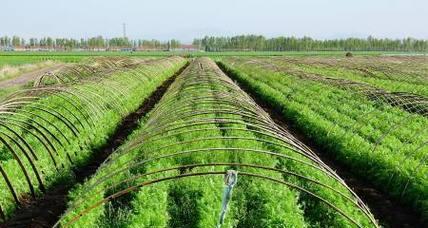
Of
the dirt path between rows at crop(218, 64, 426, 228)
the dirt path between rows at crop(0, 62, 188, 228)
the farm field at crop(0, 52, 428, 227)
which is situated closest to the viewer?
the farm field at crop(0, 52, 428, 227)

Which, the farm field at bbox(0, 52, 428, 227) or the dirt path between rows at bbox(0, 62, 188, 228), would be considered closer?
the farm field at bbox(0, 52, 428, 227)

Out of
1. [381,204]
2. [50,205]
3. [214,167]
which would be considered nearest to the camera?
[50,205]

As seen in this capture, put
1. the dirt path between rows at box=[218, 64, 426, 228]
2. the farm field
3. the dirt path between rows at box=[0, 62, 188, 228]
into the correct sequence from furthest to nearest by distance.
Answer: the dirt path between rows at box=[218, 64, 426, 228] < the dirt path between rows at box=[0, 62, 188, 228] < the farm field

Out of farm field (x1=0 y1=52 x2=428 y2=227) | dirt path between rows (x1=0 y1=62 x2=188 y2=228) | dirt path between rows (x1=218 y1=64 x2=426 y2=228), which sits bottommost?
dirt path between rows (x1=218 y1=64 x2=426 y2=228)

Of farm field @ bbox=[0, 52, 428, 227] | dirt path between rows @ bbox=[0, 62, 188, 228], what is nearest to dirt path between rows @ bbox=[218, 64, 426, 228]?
farm field @ bbox=[0, 52, 428, 227]

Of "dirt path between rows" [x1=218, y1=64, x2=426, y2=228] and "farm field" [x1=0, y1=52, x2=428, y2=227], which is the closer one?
"farm field" [x1=0, y1=52, x2=428, y2=227]

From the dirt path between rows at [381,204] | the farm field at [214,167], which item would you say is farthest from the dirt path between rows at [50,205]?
the dirt path between rows at [381,204]

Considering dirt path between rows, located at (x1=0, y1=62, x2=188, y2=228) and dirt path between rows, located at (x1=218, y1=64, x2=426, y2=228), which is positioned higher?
dirt path between rows, located at (x1=0, y1=62, x2=188, y2=228)

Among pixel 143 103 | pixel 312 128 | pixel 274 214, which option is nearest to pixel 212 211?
pixel 274 214

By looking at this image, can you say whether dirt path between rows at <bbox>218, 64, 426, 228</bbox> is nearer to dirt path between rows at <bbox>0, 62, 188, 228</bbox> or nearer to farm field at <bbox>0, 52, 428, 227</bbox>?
farm field at <bbox>0, 52, 428, 227</bbox>

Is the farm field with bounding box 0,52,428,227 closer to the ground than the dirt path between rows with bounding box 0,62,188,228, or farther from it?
farther from it

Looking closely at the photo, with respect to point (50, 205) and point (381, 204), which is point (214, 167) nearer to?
point (50, 205)

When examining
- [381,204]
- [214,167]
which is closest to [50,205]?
[214,167]

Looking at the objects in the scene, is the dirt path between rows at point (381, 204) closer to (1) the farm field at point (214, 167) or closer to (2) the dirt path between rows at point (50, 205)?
(1) the farm field at point (214, 167)
